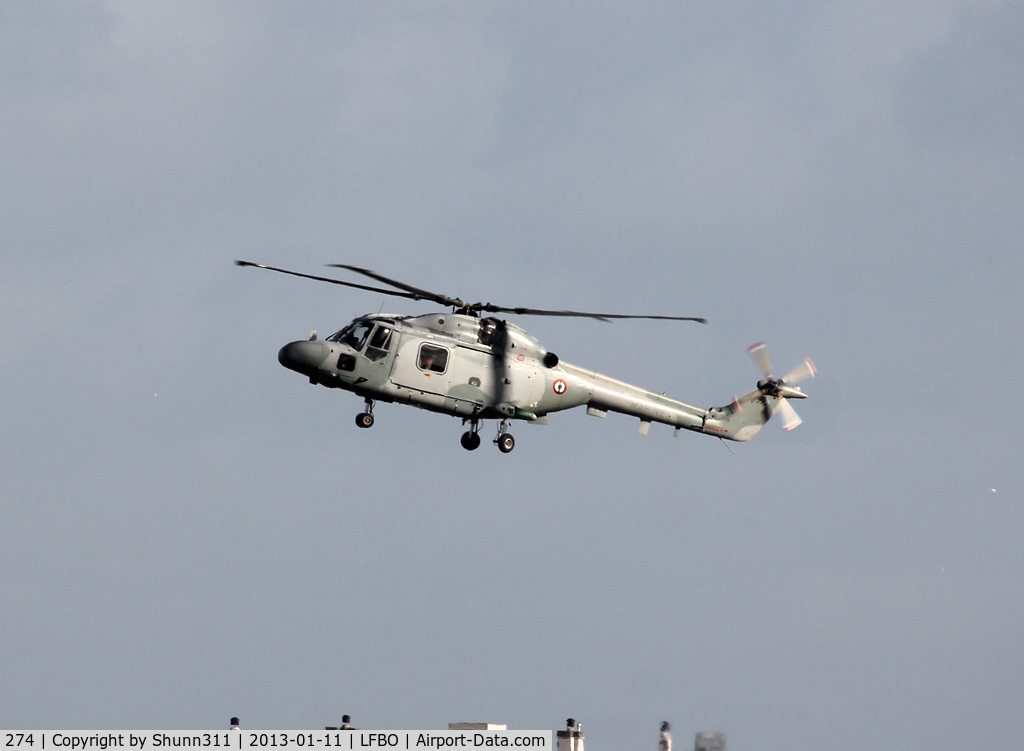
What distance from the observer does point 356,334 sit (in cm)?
5950

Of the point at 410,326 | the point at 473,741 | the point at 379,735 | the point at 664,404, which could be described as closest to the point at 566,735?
the point at 473,741

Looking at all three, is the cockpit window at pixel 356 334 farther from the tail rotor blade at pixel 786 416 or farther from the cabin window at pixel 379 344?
the tail rotor blade at pixel 786 416

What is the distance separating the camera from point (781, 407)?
2906 inches

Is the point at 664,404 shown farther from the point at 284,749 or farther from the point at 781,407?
the point at 284,749

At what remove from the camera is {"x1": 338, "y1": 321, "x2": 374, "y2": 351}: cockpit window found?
2329 inches

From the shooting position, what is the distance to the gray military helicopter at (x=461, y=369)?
193 feet

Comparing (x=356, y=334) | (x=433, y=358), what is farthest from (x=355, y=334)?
(x=433, y=358)

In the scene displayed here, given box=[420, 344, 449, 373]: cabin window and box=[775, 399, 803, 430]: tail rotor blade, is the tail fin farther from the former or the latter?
box=[420, 344, 449, 373]: cabin window

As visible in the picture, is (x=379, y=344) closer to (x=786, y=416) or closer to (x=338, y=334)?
(x=338, y=334)

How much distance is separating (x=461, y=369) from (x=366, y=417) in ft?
13.8

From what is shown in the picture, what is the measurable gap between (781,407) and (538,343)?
52.0ft

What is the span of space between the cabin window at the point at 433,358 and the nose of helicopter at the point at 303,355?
394cm

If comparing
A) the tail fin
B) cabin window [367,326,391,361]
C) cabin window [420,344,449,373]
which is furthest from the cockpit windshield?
the tail fin

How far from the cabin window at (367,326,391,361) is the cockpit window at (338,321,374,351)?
294 millimetres
